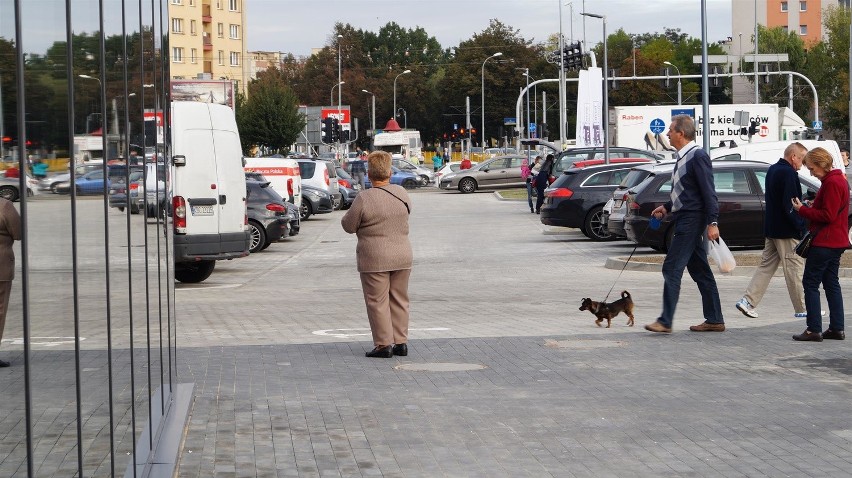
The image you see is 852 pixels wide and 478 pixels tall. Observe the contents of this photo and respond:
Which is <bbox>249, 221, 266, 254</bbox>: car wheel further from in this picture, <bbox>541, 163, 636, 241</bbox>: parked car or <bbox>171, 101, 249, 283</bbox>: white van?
<bbox>171, 101, 249, 283</bbox>: white van

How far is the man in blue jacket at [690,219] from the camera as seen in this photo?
1191 centimetres

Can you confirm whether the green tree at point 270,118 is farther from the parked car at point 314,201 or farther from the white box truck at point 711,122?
the parked car at point 314,201

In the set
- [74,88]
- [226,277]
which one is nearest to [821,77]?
[226,277]

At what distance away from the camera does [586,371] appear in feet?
32.4

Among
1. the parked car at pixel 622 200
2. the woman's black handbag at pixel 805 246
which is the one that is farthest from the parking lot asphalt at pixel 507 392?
the parked car at pixel 622 200

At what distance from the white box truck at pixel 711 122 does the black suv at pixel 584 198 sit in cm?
2355

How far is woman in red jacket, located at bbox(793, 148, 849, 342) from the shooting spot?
11.5 meters

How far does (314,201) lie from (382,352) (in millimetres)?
30652

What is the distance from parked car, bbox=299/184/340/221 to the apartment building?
2254 inches

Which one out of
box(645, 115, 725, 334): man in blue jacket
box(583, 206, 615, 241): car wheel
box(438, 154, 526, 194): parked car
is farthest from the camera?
box(438, 154, 526, 194): parked car

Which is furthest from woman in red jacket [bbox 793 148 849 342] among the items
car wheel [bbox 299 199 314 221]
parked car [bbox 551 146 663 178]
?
car wheel [bbox 299 199 314 221]

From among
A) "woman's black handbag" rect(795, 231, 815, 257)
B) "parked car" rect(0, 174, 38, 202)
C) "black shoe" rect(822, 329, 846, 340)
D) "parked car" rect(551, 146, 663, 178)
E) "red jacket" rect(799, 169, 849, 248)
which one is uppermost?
"parked car" rect(551, 146, 663, 178)

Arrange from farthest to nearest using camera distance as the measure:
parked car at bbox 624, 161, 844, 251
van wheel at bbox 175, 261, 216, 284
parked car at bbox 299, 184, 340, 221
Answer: parked car at bbox 299, 184, 340, 221, parked car at bbox 624, 161, 844, 251, van wheel at bbox 175, 261, 216, 284

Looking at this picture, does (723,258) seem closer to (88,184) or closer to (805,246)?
(805,246)
